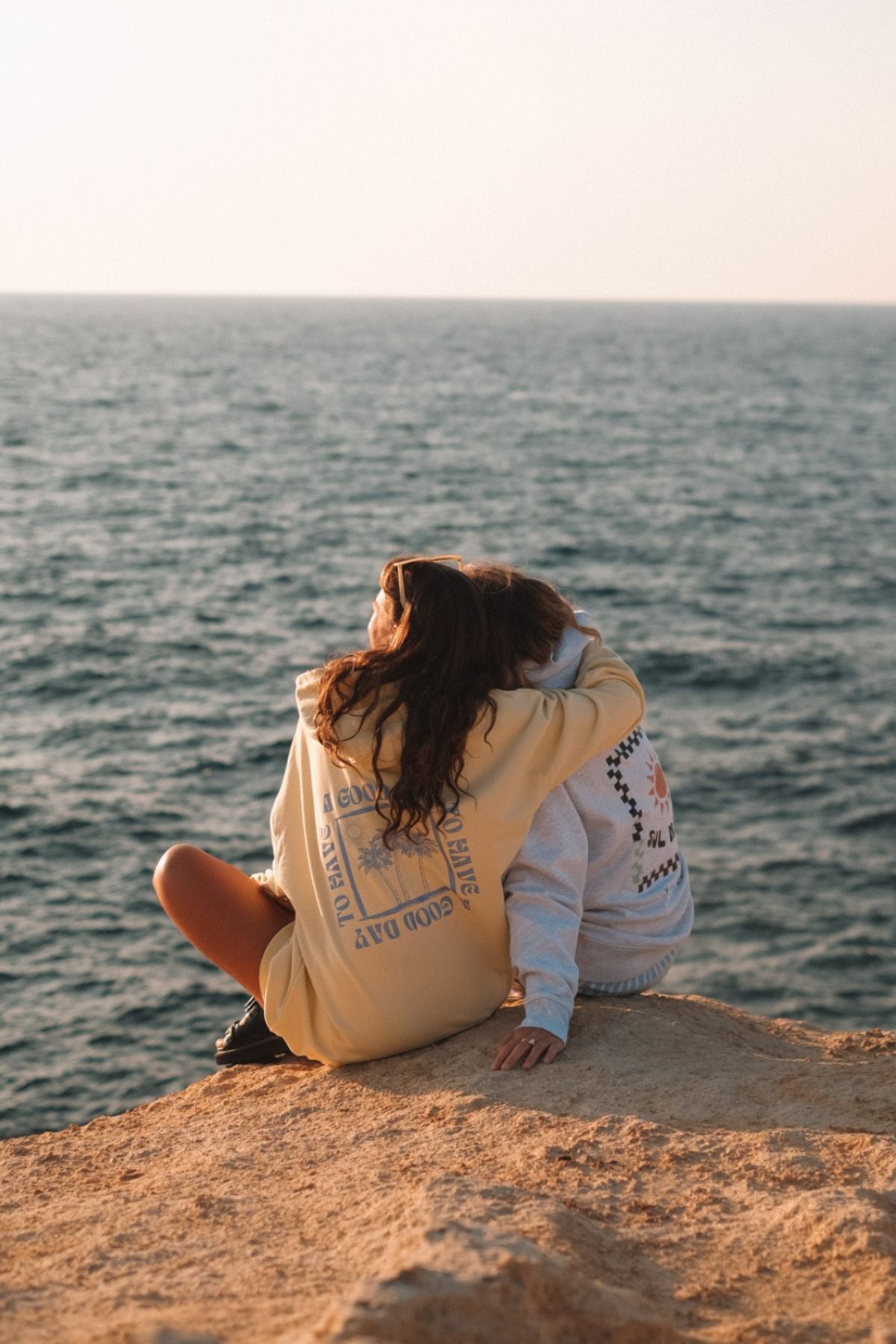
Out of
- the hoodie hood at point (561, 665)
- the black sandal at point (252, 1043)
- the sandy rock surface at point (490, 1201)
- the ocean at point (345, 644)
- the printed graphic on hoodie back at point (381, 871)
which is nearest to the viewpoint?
the sandy rock surface at point (490, 1201)

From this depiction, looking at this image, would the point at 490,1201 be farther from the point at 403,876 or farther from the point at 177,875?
the point at 177,875

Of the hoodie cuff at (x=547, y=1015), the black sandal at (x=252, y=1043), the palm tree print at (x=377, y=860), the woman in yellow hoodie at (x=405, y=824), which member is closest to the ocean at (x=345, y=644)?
the black sandal at (x=252, y=1043)

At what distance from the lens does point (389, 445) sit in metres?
32.3

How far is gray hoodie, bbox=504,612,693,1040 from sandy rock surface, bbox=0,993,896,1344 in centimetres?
17

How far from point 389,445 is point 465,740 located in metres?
29.6

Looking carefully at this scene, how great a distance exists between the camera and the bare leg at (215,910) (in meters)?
3.54

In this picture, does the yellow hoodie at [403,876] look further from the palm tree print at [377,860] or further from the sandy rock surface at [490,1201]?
the sandy rock surface at [490,1201]

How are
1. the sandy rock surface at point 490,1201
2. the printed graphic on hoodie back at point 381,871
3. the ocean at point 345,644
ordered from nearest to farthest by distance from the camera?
1. the sandy rock surface at point 490,1201
2. the printed graphic on hoodie back at point 381,871
3. the ocean at point 345,644

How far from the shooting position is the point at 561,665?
138 inches

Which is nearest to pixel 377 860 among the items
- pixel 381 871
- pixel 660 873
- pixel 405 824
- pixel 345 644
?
pixel 381 871

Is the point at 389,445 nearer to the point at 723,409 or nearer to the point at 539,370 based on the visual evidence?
the point at 723,409

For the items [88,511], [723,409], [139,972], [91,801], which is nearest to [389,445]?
[88,511]

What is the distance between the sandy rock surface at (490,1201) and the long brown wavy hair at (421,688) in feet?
2.38

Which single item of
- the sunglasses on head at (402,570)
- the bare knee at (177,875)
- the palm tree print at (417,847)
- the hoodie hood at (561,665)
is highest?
the sunglasses on head at (402,570)
